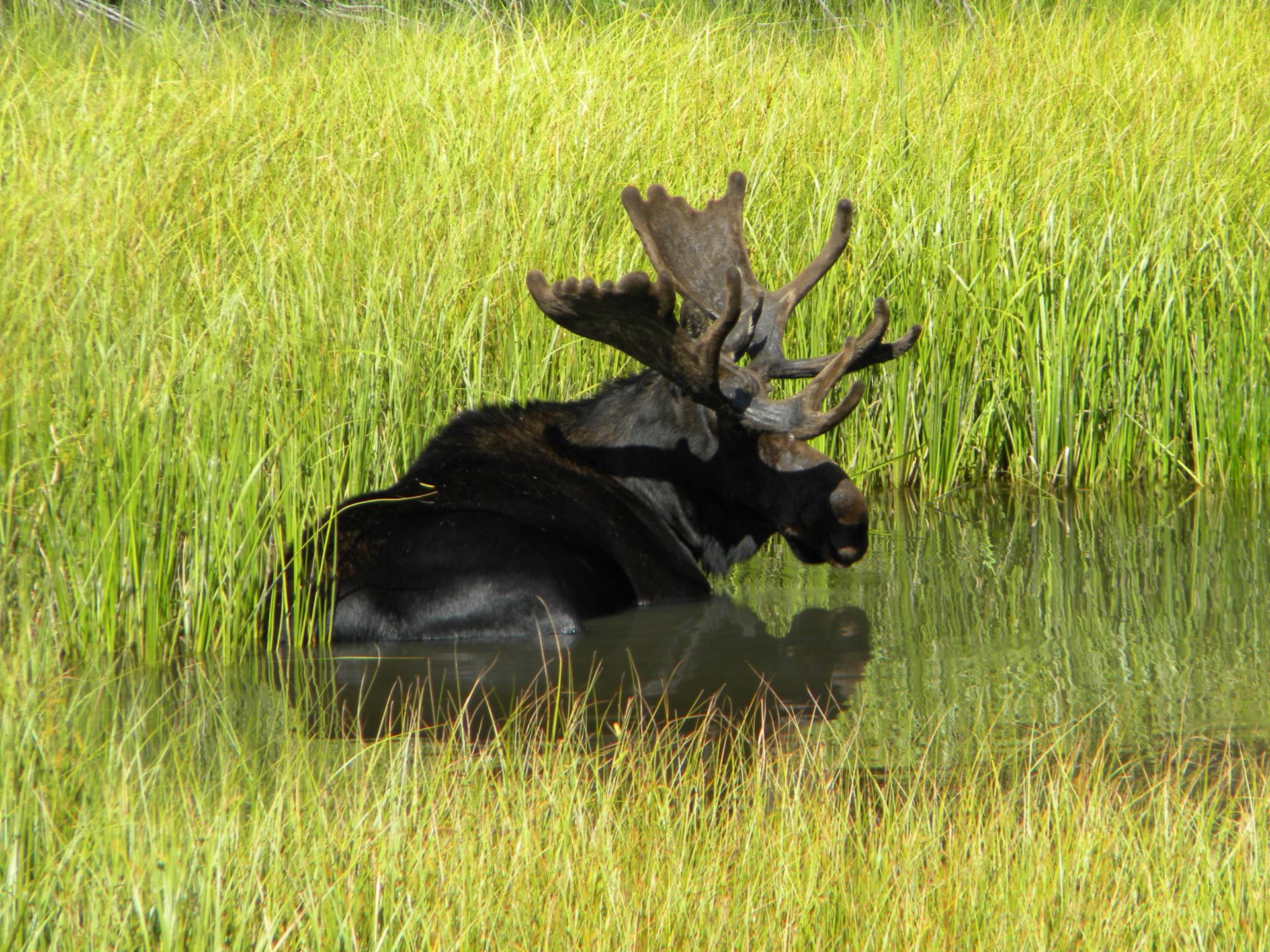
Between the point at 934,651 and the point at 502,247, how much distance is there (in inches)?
107

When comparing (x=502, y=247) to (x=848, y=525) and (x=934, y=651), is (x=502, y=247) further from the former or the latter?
(x=934, y=651)

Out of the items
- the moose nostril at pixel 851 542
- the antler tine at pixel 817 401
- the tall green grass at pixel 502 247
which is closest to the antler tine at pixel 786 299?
the antler tine at pixel 817 401

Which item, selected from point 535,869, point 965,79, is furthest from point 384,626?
point 965,79

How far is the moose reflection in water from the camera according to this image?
14.4 feet

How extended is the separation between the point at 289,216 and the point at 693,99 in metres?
2.57

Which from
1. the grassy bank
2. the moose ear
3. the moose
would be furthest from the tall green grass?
the grassy bank

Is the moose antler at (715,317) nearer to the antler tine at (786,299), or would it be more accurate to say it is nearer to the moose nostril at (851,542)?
the antler tine at (786,299)

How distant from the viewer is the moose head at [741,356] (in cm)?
527

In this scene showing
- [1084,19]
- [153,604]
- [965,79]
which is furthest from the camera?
[1084,19]

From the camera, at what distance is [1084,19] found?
10.3 m

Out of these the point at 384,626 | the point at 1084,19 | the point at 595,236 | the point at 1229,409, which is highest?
the point at 1084,19

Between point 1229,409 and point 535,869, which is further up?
point 1229,409

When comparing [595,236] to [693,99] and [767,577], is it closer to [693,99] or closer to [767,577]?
[693,99]

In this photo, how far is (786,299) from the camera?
5.95 m
